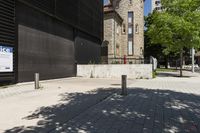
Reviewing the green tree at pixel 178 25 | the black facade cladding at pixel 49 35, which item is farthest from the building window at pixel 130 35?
the green tree at pixel 178 25

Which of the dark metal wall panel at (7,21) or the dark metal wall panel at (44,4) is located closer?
the dark metal wall panel at (7,21)

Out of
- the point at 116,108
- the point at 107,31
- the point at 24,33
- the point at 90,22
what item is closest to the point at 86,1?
the point at 90,22

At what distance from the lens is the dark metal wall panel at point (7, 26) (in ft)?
52.0

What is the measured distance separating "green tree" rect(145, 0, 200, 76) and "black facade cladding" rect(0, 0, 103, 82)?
7.45 metres

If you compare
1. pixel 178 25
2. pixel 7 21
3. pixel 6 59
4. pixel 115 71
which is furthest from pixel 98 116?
pixel 178 25

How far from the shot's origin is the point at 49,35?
22.4 meters

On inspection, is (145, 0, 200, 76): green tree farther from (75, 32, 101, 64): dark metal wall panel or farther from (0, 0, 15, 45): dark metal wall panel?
(0, 0, 15, 45): dark metal wall panel

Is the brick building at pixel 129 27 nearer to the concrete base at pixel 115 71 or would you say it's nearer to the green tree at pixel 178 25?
the green tree at pixel 178 25

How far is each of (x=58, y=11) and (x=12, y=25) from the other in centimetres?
731

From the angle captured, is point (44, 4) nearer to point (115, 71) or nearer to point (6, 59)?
point (6, 59)

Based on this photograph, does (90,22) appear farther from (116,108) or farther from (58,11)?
(116,108)

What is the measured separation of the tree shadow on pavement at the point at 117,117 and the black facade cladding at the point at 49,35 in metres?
7.91

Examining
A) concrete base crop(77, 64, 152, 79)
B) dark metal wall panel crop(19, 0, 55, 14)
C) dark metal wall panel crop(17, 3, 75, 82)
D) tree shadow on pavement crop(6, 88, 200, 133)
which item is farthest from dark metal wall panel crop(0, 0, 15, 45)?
concrete base crop(77, 64, 152, 79)

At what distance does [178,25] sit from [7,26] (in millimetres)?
17772
